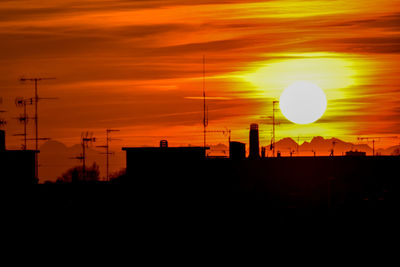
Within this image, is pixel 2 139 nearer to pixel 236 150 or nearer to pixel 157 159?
pixel 157 159

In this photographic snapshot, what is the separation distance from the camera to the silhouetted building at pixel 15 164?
209ft

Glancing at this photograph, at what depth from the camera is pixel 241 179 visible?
55.1m

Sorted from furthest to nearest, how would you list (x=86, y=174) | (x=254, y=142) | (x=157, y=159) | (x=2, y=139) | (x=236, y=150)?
(x=86, y=174), (x=254, y=142), (x=2, y=139), (x=236, y=150), (x=157, y=159)

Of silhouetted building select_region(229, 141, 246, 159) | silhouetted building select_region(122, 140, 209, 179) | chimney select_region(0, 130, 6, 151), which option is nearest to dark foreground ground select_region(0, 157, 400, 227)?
silhouetted building select_region(122, 140, 209, 179)

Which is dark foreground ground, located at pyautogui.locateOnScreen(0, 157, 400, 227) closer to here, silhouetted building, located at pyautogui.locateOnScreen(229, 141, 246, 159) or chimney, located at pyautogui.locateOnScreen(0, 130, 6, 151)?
silhouetted building, located at pyautogui.locateOnScreen(229, 141, 246, 159)

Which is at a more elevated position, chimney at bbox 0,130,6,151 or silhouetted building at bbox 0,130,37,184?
chimney at bbox 0,130,6,151

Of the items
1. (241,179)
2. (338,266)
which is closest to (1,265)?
(338,266)

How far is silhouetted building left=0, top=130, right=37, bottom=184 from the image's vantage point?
6366 centimetres

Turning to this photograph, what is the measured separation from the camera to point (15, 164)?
214 feet

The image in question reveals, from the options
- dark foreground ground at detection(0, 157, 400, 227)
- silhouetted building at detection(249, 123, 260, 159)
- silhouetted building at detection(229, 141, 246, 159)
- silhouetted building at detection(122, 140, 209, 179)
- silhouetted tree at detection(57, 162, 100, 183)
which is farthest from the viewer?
silhouetted tree at detection(57, 162, 100, 183)

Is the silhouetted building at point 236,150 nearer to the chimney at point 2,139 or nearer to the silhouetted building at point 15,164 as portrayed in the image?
the silhouetted building at point 15,164


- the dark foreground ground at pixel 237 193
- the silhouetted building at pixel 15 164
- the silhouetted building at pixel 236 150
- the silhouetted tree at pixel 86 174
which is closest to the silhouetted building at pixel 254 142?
the silhouetted building at pixel 236 150

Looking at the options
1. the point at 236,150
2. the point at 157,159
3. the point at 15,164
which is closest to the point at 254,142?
the point at 236,150

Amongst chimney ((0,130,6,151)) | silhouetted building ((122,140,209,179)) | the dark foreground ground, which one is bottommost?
the dark foreground ground
